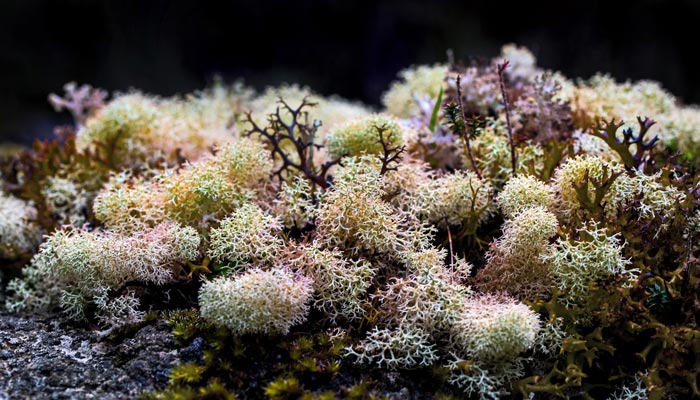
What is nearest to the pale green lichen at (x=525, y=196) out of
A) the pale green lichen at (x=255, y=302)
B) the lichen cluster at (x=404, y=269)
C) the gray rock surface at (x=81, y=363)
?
the lichen cluster at (x=404, y=269)

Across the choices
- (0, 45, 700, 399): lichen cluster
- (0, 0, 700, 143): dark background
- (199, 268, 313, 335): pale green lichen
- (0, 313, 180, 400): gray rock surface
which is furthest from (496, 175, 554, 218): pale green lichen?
(0, 0, 700, 143): dark background

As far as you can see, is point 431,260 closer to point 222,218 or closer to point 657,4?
point 222,218

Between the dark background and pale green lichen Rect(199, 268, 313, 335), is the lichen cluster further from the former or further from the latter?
the dark background

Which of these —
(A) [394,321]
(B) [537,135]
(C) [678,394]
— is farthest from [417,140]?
(C) [678,394]

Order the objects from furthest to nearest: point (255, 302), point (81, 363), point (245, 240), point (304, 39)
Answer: point (304, 39), point (245, 240), point (81, 363), point (255, 302)

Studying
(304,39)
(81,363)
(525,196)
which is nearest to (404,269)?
(525,196)

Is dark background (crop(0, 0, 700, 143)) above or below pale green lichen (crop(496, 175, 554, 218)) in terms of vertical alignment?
above

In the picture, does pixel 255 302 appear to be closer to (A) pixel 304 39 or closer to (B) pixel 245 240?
(B) pixel 245 240
